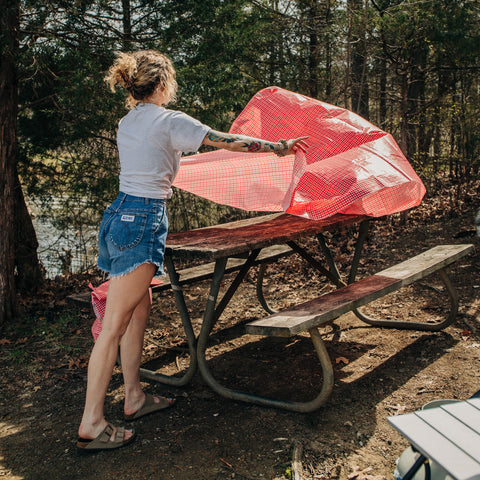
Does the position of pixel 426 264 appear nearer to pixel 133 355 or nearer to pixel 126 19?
pixel 133 355

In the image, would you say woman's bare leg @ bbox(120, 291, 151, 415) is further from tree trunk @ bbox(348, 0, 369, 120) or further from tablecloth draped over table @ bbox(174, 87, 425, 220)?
tree trunk @ bbox(348, 0, 369, 120)

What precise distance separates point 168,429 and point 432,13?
730 cm

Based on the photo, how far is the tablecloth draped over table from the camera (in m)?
3.48

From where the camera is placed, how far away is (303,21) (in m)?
9.58

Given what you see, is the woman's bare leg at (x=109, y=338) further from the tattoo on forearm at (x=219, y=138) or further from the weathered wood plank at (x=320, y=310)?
the tattoo on forearm at (x=219, y=138)

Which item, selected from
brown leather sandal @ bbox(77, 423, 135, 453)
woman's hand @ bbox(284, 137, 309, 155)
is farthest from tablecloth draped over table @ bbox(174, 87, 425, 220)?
brown leather sandal @ bbox(77, 423, 135, 453)

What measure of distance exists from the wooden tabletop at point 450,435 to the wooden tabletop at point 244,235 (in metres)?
1.56

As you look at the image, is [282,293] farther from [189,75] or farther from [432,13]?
[432,13]

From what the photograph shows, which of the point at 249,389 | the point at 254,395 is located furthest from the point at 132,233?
the point at 249,389

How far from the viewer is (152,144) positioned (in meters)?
2.85

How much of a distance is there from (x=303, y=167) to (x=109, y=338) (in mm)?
1611

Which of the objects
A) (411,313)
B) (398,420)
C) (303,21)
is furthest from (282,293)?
(303,21)

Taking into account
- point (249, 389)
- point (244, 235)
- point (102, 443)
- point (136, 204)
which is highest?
point (136, 204)

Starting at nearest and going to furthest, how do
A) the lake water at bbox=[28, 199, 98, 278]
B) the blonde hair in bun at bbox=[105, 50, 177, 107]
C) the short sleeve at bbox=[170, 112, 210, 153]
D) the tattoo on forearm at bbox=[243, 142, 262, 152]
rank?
the short sleeve at bbox=[170, 112, 210, 153], the blonde hair in bun at bbox=[105, 50, 177, 107], the tattoo on forearm at bbox=[243, 142, 262, 152], the lake water at bbox=[28, 199, 98, 278]
